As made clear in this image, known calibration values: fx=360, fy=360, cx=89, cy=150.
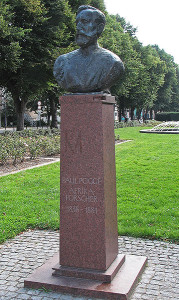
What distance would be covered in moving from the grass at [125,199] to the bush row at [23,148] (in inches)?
64.7

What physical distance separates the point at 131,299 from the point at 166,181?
6063 mm

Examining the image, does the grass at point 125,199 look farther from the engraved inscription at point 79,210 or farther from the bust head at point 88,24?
the bust head at point 88,24

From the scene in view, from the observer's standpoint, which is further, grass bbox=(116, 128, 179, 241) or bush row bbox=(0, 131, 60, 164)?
bush row bbox=(0, 131, 60, 164)

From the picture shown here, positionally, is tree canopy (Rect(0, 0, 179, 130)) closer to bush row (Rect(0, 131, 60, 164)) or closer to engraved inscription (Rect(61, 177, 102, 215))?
bush row (Rect(0, 131, 60, 164))

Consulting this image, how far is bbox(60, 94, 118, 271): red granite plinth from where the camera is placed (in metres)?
4.66

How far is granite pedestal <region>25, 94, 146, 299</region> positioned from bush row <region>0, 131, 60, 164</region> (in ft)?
30.1

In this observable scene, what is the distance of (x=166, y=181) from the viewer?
1021 centimetres

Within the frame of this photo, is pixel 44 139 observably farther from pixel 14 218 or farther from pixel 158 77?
pixel 158 77

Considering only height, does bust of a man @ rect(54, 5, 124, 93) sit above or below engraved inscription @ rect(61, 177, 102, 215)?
above

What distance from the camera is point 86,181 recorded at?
186 inches

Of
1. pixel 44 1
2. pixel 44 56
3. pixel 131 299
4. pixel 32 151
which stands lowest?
pixel 131 299

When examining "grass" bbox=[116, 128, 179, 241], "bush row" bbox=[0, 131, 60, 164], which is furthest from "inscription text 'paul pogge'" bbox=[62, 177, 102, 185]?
"bush row" bbox=[0, 131, 60, 164]

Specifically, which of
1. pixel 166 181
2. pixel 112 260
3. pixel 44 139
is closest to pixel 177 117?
pixel 44 139

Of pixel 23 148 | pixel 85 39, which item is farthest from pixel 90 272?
pixel 23 148
